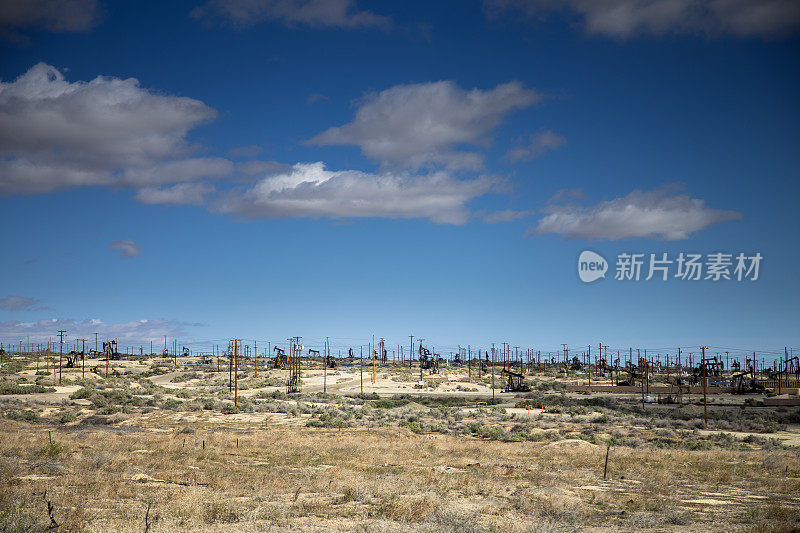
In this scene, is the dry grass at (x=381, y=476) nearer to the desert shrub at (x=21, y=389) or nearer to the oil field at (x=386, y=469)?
the oil field at (x=386, y=469)

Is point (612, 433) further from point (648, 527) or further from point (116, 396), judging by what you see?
point (116, 396)

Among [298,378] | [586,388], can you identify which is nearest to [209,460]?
[298,378]

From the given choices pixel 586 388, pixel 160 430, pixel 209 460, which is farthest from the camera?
pixel 586 388

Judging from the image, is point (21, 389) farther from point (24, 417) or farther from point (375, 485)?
point (375, 485)

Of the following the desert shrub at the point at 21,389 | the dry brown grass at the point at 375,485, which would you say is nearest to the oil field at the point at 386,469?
the dry brown grass at the point at 375,485

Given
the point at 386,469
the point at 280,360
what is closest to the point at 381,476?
the point at 386,469

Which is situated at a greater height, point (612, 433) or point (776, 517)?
point (776, 517)

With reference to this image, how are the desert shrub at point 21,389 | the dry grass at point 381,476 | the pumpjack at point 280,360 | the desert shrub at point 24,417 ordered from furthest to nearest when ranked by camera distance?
the pumpjack at point 280,360, the desert shrub at point 21,389, the desert shrub at point 24,417, the dry grass at point 381,476

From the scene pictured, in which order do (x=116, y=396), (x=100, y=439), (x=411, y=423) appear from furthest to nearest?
(x=116, y=396) < (x=411, y=423) < (x=100, y=439)

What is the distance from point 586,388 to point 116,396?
198 feet

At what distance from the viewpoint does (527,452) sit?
28484 millimetres

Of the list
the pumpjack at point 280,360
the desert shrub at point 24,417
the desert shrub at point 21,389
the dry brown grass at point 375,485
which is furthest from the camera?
the pumpjack at point 280,360

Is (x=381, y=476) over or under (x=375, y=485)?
under

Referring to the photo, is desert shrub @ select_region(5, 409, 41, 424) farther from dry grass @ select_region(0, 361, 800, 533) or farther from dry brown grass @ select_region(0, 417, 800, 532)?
dry brown grass @ select_region(0, 417, 800, 532)
